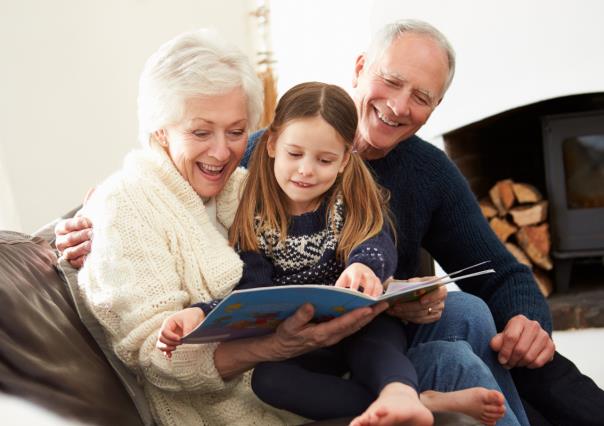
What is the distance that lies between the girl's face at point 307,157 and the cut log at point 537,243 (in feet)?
6.32

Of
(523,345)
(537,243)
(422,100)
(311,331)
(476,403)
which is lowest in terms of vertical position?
(537,243)

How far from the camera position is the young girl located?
54.9 inches

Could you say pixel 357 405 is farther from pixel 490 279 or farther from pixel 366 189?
pixel 490 279

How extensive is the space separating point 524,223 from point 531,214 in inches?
1.9

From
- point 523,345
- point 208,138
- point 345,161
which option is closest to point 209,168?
point 208,138

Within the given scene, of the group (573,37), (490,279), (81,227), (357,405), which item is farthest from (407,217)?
(573,37)

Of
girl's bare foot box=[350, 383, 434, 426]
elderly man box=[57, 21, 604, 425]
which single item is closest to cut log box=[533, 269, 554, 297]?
elderly man box=[57, 21, 604, 425]

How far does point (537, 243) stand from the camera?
3311mm

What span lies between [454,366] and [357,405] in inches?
9.3

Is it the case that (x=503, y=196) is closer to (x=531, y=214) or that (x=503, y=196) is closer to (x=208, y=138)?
(x=531, y=214)

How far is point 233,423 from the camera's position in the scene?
1.52 m

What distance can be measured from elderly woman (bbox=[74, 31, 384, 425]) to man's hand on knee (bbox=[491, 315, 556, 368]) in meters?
0.44

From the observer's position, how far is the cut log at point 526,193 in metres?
3.33

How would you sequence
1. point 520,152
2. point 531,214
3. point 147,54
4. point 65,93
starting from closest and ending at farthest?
point 531,214, point 65,93, point 520,152, point 147,54
